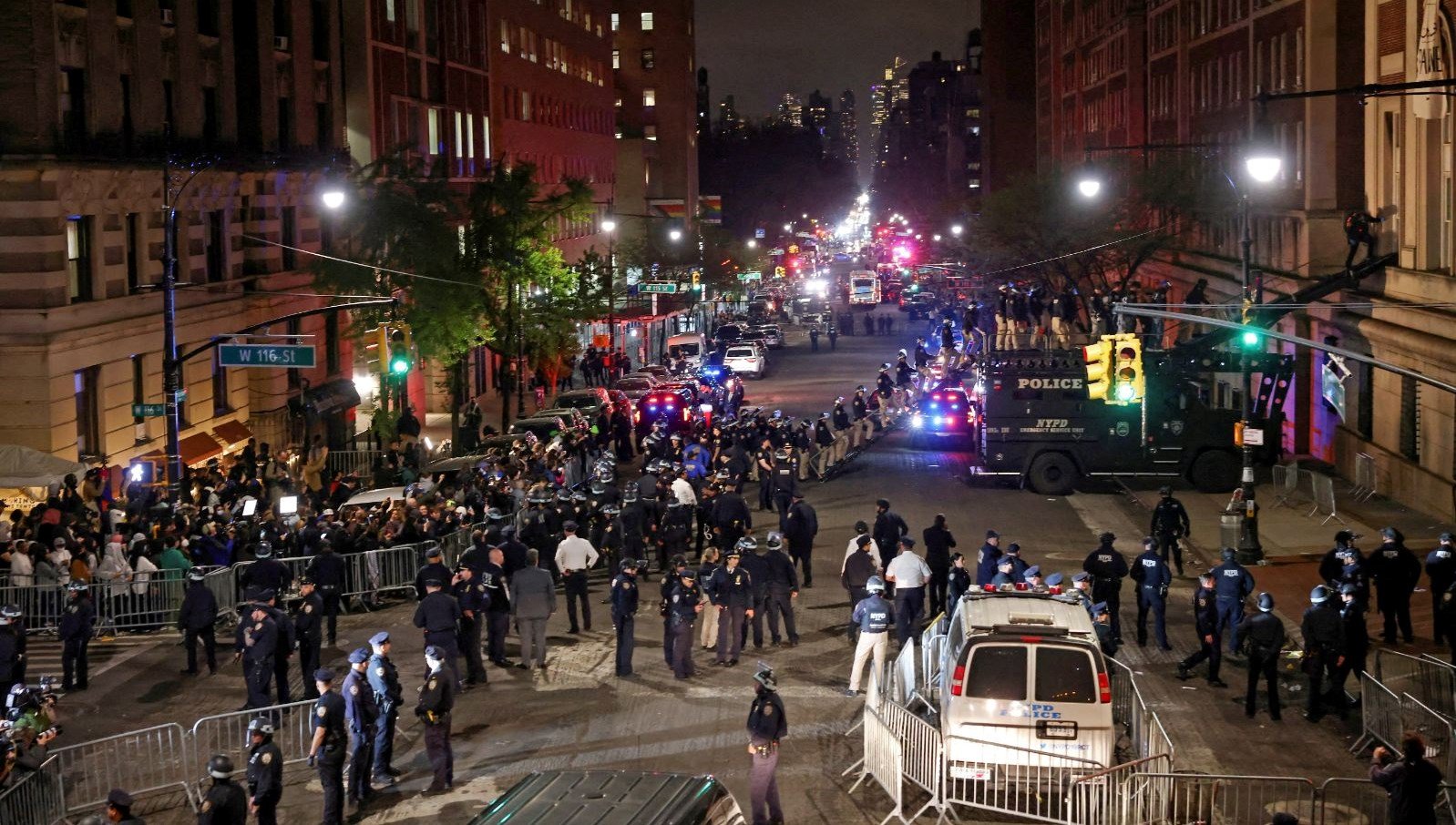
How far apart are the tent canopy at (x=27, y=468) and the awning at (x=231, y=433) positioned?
38.6ft

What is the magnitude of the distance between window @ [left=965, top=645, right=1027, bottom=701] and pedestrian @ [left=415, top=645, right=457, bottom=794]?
16.1 ft

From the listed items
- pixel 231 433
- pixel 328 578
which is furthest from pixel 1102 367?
pixel 231 433

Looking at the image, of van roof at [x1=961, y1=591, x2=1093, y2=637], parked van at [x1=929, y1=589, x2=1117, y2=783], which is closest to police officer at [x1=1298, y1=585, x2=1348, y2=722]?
van roof at [x1=961, y1=591, x2=1093, y2=637]

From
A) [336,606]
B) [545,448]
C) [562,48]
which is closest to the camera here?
[336,606]

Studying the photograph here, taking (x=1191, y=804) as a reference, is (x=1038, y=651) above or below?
above

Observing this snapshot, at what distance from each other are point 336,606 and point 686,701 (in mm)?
5734

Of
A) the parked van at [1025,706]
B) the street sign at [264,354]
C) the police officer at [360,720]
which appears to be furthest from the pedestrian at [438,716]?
the street sign at [264,354]

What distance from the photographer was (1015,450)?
122ft

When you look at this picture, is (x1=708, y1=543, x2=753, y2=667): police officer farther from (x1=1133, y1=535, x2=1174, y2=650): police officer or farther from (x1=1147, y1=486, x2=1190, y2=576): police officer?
(x1=1147, y1=486, x2=1190, y2=576): police officer

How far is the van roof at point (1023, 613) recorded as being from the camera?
16.3m

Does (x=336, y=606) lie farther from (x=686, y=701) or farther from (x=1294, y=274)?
(x=1294, y=274)

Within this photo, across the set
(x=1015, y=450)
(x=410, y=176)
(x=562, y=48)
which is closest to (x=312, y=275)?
(x=410, y=176)

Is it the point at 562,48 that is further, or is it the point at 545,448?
the point at 562,48

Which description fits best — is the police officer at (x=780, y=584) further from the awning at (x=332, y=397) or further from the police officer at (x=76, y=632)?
A: the awning at (x=332, y=397)
